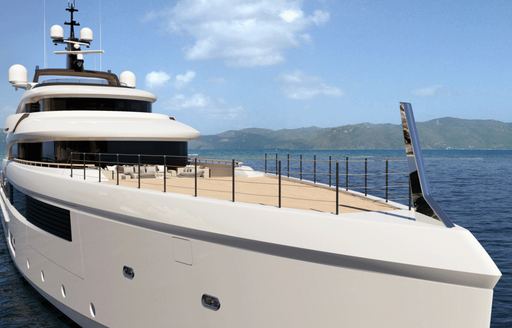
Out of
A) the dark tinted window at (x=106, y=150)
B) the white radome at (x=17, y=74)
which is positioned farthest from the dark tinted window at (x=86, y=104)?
the white radome at (x=17, y=74)

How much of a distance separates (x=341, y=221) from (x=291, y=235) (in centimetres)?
69

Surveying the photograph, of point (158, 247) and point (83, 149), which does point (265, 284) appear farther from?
point (83, 149)

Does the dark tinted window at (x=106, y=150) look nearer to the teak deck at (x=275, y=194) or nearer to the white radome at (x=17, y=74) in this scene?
the teak deck at (x=275, y=194)

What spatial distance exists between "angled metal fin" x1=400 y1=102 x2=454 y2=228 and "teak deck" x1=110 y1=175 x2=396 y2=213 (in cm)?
123

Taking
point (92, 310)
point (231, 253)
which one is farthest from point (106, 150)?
point (231, 253)

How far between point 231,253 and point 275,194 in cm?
207

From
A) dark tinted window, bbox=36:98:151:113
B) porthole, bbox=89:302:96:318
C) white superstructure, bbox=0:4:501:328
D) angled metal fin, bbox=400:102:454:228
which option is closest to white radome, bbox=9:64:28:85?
dark tinted window, bbox=36:98:151:113

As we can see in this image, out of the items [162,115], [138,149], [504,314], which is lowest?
[504,314]

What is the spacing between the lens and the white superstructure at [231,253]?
5234 millimetres

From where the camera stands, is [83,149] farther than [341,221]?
Yes

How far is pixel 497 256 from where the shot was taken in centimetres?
1702

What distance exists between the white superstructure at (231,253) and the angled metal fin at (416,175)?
15 mm

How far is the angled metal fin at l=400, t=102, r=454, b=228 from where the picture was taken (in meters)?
5.50

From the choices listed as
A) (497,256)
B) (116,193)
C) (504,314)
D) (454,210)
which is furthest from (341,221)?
(454,210)
